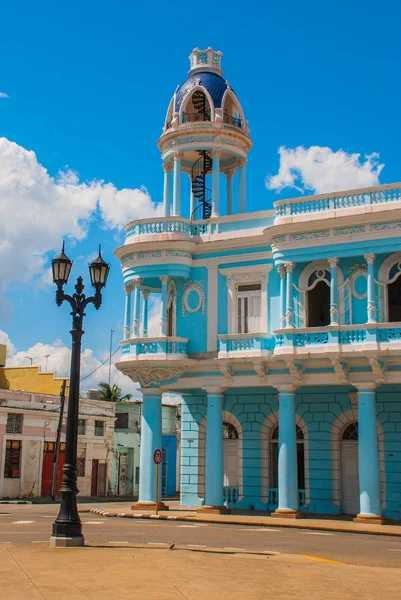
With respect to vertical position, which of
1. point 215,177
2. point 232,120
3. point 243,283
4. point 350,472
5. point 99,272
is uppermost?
point 232,120

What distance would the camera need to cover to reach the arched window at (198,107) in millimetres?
30831

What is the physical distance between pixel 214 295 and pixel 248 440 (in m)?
5.31

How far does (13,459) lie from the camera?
131 ft

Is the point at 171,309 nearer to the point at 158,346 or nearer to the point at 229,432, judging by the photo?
the point at 158,346

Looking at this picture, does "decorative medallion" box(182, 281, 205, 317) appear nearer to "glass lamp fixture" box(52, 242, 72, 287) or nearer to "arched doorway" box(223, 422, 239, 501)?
"arched doorway" box(223, 422, 239, 501)

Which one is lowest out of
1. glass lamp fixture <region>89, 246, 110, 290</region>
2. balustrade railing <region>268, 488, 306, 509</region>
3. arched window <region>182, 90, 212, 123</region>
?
balustrade railing <region>268, 488, 306, 509</region>

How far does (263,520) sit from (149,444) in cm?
557

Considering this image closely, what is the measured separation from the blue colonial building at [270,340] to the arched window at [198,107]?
274 millimetres

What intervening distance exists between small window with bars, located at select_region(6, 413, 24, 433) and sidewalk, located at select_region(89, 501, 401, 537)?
1369cm

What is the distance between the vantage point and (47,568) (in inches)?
430

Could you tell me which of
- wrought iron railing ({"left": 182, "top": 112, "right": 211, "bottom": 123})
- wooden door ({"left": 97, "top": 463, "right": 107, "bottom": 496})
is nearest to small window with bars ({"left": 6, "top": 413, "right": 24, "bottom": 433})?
wooden door ({"left": 97, "top": 463, "right": 107, "bottom": 496})

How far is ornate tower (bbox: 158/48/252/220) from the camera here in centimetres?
2961

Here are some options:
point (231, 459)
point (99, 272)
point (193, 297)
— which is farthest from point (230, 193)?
point (99, 272)

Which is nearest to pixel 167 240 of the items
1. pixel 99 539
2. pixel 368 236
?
pixel 368 236
